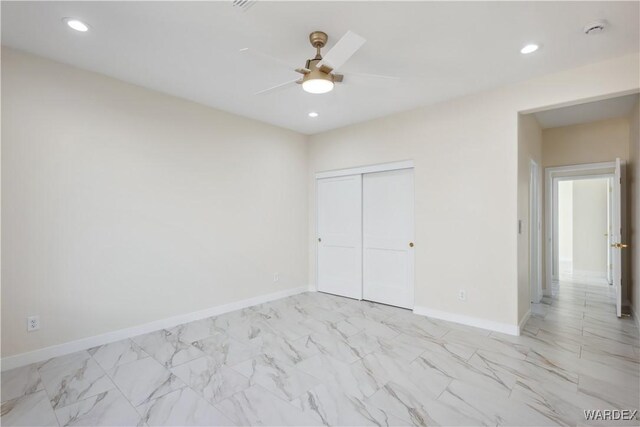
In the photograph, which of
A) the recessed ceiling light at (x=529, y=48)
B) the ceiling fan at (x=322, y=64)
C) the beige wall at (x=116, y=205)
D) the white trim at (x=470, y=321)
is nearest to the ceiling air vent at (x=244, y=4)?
the ceiling fan at (x=322, y=64)

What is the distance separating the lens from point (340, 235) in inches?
197

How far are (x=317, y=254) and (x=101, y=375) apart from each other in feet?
11.0

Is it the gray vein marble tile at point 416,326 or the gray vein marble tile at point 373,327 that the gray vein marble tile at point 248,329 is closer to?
the gray vein marble tile at point 373,327

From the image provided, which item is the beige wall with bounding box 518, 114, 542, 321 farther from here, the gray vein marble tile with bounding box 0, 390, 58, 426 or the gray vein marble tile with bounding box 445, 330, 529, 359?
the gray vein marble tile with bounding box 0, 390, 58, 426

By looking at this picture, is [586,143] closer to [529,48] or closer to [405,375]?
[529,48]

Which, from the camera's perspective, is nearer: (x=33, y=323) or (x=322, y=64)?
(x=322, y=64)

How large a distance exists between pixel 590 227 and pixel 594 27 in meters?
6.16

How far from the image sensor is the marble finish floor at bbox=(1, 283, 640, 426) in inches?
78.6

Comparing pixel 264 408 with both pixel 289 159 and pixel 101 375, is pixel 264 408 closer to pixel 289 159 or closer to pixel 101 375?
pixel 101 375

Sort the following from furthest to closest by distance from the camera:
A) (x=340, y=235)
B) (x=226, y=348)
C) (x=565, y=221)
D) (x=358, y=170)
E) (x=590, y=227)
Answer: (x=565, y=221) → (x=590, y=227) → (x=340, y=235) → (x=358, y=170) → (x=226, y=348)

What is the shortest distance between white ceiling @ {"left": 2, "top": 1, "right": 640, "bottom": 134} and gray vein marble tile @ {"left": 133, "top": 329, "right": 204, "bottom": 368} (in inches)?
106

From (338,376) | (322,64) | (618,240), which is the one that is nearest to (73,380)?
(338,376)

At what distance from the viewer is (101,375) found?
2.48 metres

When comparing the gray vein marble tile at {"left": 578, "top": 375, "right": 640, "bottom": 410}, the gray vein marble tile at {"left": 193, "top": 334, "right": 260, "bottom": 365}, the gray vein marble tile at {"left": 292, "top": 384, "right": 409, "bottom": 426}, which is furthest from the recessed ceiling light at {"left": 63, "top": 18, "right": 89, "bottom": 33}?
the gray vein marble tile at {"left": 578, "top": 375, "right": 640, "bottom": 410}
